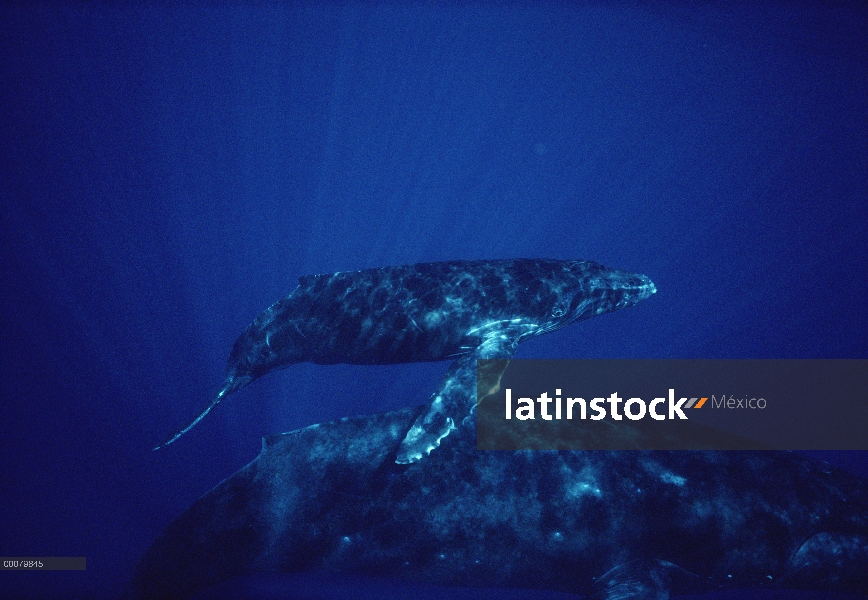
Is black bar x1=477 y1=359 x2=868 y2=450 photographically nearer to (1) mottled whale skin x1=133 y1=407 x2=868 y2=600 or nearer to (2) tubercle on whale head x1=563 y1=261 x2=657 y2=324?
(2) tubercle on whale head x1=563 y1=261 x2=657 y2=324

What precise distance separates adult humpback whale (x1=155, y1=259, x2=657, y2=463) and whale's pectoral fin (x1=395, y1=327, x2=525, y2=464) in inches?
1.9

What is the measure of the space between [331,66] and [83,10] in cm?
1188

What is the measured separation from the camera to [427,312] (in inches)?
336

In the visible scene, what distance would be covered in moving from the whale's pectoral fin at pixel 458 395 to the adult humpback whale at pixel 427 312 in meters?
0.05

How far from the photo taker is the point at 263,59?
73.0 ft

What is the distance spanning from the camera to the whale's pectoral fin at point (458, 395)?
18.6ft

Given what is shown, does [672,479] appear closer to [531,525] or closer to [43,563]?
[531,525]

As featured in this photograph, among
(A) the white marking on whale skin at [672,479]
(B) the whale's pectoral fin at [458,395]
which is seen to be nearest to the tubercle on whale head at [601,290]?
(B) the whale's pectoral fin at [458,395]

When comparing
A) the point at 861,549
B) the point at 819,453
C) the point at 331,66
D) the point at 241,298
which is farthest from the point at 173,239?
the point at 819,453

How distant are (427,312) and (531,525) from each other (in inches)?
178

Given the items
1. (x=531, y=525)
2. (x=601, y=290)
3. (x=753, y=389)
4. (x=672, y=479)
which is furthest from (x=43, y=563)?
(x=753, y=389)

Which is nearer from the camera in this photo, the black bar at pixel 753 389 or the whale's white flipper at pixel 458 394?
the whale's white flipper at pixel 458 394

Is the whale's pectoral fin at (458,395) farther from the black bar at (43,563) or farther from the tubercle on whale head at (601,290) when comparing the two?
the black bar at (43,563)

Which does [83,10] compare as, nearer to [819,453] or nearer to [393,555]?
[393,555]
